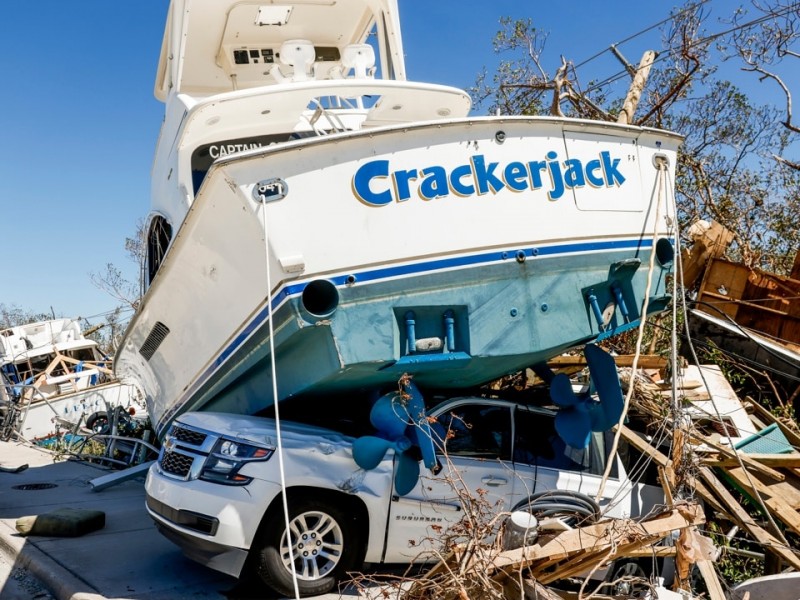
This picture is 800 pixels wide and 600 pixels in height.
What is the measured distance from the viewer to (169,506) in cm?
541

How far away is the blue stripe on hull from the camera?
5625 millimetres

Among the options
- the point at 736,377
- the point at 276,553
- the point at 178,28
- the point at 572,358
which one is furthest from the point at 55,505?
the point at 736,377

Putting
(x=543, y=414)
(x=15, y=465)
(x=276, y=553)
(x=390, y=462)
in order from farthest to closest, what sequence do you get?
(x=15, y=465)
(x=543, y=414)
(x=390, y=462)
(x=276, y=553)

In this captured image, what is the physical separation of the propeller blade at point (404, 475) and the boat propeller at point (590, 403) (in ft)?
4.26

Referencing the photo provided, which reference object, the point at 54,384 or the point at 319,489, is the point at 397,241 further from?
the point at 54,384

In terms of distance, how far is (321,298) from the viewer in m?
5.61

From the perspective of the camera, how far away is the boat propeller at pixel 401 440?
5527mm

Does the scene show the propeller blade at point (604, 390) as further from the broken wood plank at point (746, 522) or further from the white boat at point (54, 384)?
the white boat at point (54, 384)

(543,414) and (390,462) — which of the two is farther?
(543,414)

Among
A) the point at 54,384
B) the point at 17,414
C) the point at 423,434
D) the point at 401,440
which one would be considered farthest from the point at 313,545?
the point at 54,384

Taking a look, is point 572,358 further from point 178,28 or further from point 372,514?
point 178,28

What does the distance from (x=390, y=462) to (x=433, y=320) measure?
1114 millimetres

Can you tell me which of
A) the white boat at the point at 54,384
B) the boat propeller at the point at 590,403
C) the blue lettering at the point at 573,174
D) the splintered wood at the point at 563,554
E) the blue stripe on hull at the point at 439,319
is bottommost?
the splintered wood at the point at 563,554

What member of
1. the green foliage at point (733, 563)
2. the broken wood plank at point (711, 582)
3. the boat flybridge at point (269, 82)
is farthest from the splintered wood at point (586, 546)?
the boat flybridge at point (269, 82)
